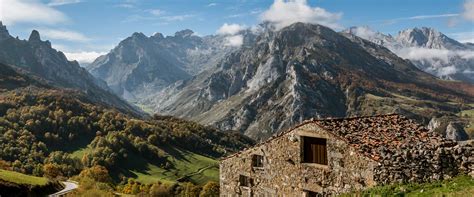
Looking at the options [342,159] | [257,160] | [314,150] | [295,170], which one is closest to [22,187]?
[257,160]

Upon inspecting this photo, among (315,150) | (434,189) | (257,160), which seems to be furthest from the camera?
(257,160)

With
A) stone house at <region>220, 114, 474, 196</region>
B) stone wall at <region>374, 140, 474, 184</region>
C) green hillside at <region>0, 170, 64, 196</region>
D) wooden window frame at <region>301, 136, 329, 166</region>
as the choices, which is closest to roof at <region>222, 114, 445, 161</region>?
stone house at <region>220, 114, 474, 196</region>

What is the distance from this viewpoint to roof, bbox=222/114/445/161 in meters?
30.1

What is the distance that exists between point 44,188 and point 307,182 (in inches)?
Result: 2279

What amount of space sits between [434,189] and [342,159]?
407 inches

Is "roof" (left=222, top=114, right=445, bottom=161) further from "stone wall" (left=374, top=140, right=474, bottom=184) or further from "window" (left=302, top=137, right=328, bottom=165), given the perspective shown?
"stone wall" (left=374, top=140, right=474, bottom=184)

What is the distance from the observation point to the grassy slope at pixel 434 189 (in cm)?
1910

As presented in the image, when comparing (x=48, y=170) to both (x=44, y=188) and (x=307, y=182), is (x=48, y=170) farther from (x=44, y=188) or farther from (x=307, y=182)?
(x=307, y=182)

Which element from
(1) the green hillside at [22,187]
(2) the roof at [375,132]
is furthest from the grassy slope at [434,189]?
(1) the green hillside at [22,187]

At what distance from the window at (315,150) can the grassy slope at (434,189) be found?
348 inches

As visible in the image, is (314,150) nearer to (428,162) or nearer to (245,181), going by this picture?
(245,181)

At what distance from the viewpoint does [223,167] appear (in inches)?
1625

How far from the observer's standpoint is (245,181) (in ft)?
129

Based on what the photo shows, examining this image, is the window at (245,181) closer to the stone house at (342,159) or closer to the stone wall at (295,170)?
the stone house at (342,159)
